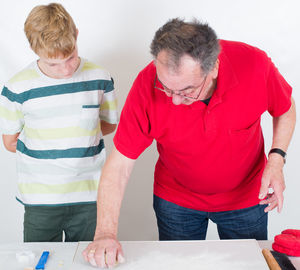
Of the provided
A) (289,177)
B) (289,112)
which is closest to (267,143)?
(289,177)

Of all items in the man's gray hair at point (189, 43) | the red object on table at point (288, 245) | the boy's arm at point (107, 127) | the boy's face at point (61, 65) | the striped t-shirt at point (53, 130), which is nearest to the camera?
the man's gray hair at point (189, 43)

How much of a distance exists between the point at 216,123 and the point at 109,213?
0.44 meters

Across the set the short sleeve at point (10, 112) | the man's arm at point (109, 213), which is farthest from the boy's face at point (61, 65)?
the man's arm at point (109, 213)

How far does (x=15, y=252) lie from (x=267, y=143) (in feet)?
4.98

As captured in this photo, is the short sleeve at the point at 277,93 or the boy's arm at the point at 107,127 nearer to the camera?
the short sleeve at the point at 277,93

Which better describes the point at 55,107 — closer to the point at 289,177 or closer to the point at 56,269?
the point at 56,269

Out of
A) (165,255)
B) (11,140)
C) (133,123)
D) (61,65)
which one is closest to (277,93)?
(133,123)

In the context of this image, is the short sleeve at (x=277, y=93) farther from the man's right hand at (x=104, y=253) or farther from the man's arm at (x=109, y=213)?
the man's right hand at (x=104, y=253)

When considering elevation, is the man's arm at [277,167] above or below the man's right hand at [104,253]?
above

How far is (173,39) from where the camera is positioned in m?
1.21

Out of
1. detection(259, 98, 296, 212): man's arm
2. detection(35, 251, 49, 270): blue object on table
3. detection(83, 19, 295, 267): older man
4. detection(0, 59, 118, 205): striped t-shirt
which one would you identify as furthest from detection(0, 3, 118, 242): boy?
detection(259, 98, 296, 212): man's arm

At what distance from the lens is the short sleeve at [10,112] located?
1.71 m

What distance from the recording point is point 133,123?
1436mm

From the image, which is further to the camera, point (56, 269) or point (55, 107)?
point (55, 107)
